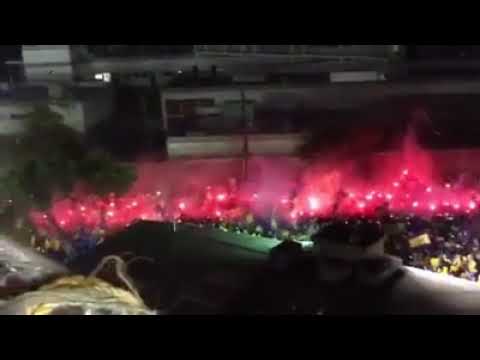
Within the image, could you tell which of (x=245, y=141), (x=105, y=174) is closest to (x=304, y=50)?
(x=245, y=141)

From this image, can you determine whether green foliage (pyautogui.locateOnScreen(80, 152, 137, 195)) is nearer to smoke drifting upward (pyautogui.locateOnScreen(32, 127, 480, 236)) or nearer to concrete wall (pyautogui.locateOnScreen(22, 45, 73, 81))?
smoke drifting upward (pyautogui.locateOnScreen(32, 127, 480, 236))

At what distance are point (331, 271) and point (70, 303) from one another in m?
0.53

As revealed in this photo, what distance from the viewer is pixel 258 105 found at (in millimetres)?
1458

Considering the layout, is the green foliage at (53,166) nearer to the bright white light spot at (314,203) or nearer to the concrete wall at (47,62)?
the concrete wall at (47,62)

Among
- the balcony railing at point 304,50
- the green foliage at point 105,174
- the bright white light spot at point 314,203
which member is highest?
the balcony railing at point 304,50

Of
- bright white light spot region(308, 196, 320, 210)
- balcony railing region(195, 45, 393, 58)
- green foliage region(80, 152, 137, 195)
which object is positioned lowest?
bright white light spot region(308, 196, 320, 210)

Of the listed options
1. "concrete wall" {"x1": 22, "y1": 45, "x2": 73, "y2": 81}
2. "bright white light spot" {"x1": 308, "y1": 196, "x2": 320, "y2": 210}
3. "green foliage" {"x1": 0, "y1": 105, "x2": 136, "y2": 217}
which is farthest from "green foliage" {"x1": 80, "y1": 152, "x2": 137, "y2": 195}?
"bright white light spot" {"x1": 308, "y1": 196, "x2": 320, "y2": 210}

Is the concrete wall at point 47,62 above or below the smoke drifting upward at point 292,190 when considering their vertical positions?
above

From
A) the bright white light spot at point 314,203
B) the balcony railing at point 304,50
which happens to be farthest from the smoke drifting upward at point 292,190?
the balcony railing at point 304,50

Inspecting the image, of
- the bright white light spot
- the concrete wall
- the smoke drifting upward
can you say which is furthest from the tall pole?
the concrete wall

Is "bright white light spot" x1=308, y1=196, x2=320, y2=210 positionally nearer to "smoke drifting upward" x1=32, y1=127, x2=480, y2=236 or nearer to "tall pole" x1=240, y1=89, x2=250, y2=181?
"smoke drifting upward" x1=32, y1=127, x2=480, y2=236

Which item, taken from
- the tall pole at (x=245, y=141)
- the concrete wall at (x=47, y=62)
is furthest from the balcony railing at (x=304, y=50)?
the concrete wall at (x=47, y=62)

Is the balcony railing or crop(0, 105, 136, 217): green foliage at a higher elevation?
the balcony railing
